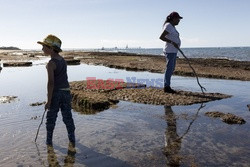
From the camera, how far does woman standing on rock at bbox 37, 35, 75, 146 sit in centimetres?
475

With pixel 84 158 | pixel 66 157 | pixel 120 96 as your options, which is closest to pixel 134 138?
pixel 84 158

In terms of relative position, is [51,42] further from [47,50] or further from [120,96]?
[120,96]

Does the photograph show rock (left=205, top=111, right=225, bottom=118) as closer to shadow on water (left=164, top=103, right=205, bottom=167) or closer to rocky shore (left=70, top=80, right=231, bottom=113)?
shadow on water (left=164, top=103, right=205, bottom=167)

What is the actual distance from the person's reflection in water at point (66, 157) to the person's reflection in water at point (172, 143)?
1442 mm

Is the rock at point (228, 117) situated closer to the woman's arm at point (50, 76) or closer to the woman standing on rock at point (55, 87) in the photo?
the woman standing on rock at point (55, 87)

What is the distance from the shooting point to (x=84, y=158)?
438 centimetres

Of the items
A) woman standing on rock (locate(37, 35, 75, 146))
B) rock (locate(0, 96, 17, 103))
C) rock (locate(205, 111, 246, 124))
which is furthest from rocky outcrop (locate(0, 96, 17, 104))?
rock (locate(205, 111, 246, 124))

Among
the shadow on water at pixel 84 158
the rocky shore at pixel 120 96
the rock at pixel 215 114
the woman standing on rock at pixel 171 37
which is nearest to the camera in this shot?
the shadow on water at pixel 84 158

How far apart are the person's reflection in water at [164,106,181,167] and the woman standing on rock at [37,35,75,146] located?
1.64 metres

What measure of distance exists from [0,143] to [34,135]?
65 centimetres

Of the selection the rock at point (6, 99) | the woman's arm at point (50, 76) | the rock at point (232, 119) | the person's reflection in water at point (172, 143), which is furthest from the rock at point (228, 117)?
the rock at point (6, 99)

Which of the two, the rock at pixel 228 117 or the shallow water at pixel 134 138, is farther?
the rock at pixel 228 117

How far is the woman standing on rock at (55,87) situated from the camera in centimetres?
475

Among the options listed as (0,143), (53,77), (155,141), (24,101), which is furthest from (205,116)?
(24,101)
